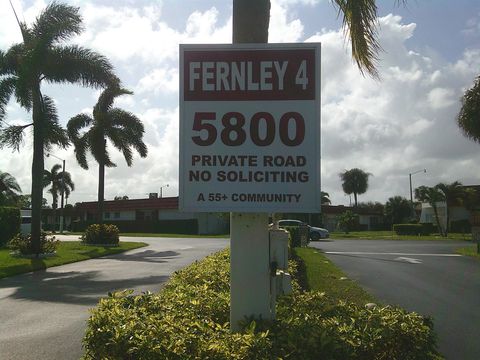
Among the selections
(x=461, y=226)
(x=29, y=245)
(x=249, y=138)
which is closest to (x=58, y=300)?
(x=249, y=138)

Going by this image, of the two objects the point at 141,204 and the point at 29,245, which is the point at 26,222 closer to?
the point at 29,245

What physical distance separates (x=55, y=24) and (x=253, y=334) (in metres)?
18.6

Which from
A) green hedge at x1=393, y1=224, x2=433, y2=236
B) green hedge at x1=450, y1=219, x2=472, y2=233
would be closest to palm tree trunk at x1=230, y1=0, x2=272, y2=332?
green hedge at x1=393, y1=224, x2=433, y2=236

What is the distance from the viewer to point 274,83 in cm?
468

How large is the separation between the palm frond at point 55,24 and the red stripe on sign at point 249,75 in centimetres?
1684

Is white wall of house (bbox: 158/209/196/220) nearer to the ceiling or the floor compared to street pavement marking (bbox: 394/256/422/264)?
nearer to the ceiling

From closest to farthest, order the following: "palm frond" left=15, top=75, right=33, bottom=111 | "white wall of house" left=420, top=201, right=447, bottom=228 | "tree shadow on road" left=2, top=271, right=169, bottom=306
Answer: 1. "tree shadow on road" left=2, top=271, right=169, bottom=306
2. "palm frond" left=15, top=75, right=33, bottom=111
3. "white wall of house" left=420, top=201, right=447, bottom=228

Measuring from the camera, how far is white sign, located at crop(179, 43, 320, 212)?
15.1 ft

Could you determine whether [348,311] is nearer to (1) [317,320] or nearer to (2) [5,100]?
(1) [317,320]

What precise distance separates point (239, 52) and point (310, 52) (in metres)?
0.61

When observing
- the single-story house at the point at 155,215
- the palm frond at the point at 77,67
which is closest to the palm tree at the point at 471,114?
the palm frond at the point at 77,67

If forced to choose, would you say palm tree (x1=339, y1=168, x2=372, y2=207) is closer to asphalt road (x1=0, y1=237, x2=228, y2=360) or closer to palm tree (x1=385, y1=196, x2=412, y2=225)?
palm tree (x1=385, y1=196, x2=412, y2=225)

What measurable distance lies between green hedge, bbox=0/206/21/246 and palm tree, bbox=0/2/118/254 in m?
8.66

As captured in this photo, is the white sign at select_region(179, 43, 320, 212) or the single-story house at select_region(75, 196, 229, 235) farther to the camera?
the single-story house at select_region(75, 196, 229, 235)
